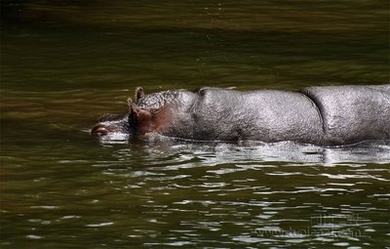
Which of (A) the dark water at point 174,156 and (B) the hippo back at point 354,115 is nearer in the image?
(A) the dark water at point 174,156

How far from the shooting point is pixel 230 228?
27.9ft

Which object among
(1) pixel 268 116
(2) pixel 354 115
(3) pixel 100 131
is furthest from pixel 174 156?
(2) pixel 354 115

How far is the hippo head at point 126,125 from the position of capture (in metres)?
11.4

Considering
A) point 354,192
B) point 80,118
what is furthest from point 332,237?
point 80,118

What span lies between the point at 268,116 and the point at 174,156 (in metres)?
0.98

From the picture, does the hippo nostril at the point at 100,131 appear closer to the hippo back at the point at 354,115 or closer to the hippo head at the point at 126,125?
the hippo head at the point at 126,125

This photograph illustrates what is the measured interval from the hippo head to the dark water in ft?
0.65

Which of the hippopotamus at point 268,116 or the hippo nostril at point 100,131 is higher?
the hippopotamus at point 268,116

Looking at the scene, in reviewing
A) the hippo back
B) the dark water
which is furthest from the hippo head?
the hippo back

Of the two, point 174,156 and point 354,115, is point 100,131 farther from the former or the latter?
point 354,115

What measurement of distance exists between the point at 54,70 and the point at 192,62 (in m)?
1.67

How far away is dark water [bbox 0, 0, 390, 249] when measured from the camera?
8453mm

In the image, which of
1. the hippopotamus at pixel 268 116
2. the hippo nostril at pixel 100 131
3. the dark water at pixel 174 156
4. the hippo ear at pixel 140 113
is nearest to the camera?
the dark water at pixel 174 156

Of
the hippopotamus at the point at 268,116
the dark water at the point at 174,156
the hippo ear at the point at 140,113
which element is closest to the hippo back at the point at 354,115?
the hippopotamus at the point at 268,116
